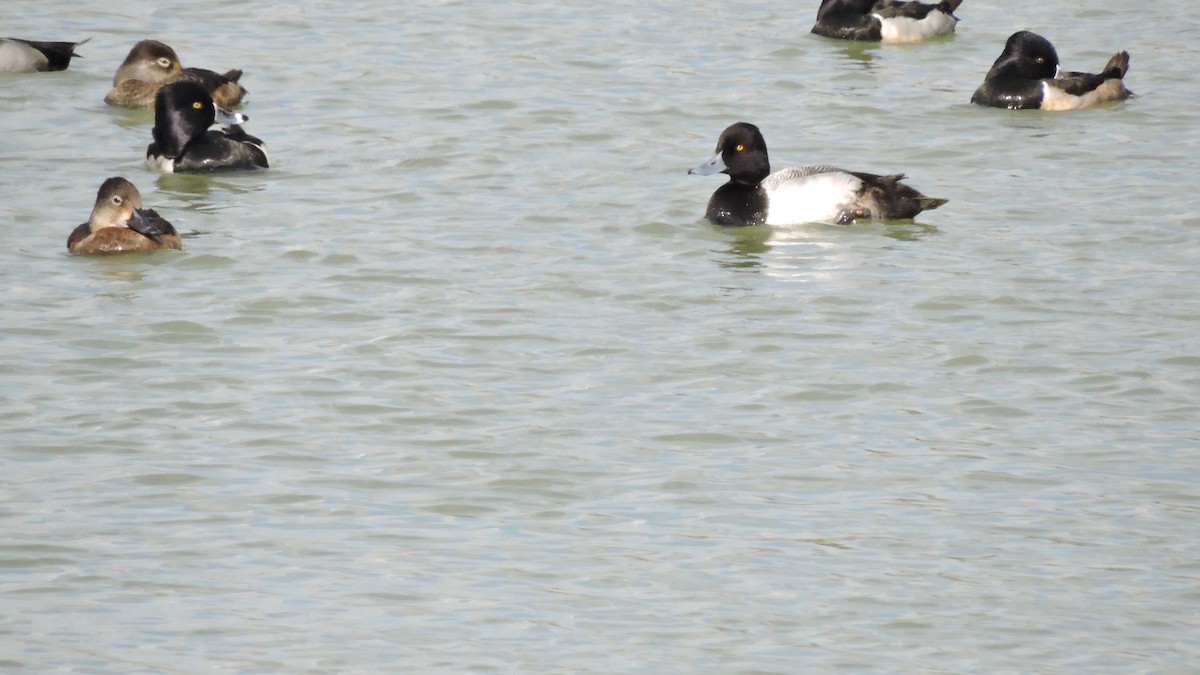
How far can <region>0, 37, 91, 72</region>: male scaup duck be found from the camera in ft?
56.5

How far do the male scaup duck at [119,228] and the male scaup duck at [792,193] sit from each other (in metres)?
3.87

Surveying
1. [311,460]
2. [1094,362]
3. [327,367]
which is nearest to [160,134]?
[327,367]

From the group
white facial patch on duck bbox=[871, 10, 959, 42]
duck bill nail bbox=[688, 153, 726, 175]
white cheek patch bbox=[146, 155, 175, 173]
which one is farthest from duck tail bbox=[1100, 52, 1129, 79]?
white cheek patch bbox=[146, 155, 175, 173]

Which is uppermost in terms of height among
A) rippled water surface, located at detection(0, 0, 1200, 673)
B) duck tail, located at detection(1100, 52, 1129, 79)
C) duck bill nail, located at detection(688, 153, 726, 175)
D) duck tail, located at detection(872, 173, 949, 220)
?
duck tail, located at detection(1100, 52, 1129, 79)

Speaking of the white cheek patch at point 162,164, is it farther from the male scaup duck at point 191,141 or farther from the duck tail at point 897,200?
the duck tail at point 897,200

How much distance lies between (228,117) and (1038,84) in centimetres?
719

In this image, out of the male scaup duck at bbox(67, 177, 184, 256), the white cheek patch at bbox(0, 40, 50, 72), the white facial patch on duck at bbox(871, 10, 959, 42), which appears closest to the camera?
the male scaup duck at bbox(67, 177, 184, 256)

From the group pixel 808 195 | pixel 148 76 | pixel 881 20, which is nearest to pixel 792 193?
pixel 808 195

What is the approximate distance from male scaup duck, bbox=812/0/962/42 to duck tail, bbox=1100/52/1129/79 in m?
3.43

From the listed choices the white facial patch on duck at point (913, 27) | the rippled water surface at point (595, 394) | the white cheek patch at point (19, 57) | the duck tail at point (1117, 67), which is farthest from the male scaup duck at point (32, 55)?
the duck tail at point (1117, 67)

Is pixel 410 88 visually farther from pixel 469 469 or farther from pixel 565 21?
pixel 469 469

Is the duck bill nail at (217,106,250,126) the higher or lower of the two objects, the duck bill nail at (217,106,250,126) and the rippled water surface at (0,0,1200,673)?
the higher

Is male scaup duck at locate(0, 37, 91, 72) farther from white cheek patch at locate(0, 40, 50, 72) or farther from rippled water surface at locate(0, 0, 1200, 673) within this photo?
rippled water surface at locate(0, 0, 1200, 673)

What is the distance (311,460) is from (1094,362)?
14.1 feet
